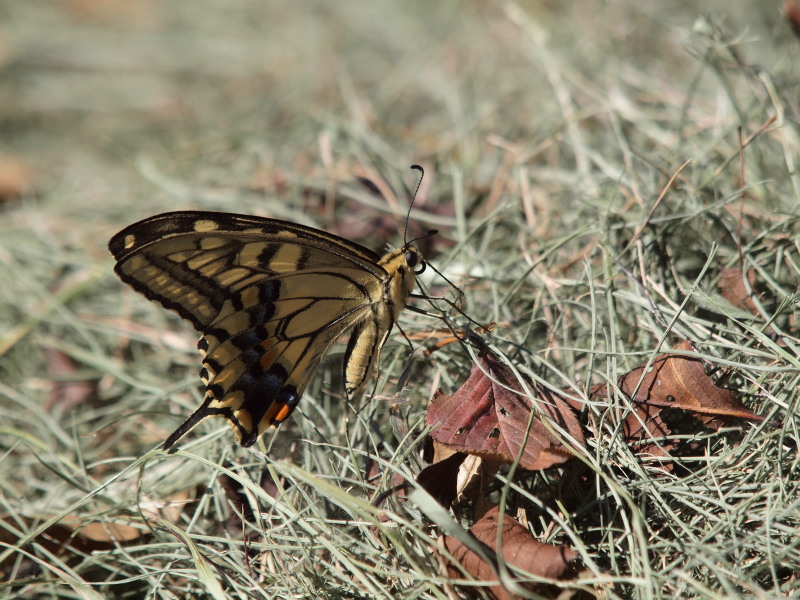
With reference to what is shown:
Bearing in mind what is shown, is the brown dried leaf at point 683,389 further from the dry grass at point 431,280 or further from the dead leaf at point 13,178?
the dead leaf at point 13,178

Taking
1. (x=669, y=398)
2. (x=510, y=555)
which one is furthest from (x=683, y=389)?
(x=510, y=555)

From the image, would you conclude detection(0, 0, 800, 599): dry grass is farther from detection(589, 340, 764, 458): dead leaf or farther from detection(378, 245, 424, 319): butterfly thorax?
detection(378, 245, 424, 319): butterfly thorax

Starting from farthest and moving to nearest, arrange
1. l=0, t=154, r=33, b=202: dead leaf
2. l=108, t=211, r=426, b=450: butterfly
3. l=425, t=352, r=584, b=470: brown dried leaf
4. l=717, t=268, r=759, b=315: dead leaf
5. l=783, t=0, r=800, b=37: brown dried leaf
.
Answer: l=0, t=154, r=33, b=202: dead leaf < l=783, t=0, r=800, b=37: brown dried leaf < l=717, t=268, r=759, b=315: dead leaf < l=108, t=211, r=426, b=450: butterfly < l=425, t=352, r=584, b=470: brown dried leaf

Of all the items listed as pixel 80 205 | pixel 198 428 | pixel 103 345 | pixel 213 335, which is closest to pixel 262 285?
pixel 213 335

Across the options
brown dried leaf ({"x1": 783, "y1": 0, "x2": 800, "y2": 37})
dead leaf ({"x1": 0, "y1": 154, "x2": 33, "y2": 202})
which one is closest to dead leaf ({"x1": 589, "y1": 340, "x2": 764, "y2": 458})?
brown dried leaf ({"x1": 783, "y1": 0, "x2": 800, "y2": 37})

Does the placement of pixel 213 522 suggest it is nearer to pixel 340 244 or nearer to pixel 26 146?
pixel 340 244
